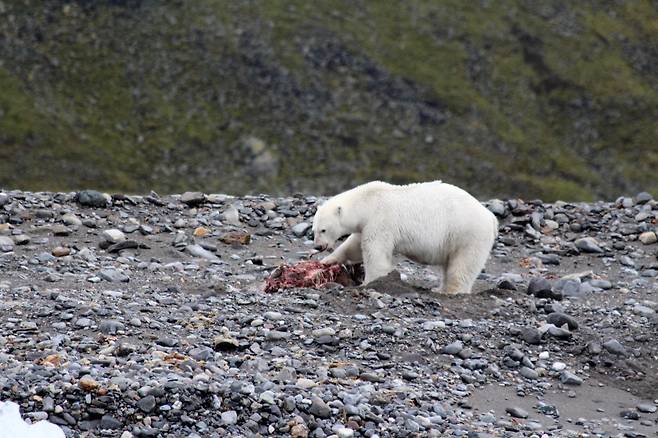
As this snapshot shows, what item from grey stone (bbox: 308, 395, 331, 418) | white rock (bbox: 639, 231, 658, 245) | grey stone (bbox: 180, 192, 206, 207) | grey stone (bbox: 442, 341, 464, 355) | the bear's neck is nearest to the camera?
grey stone (bbox: 308, 395, 331, 418)

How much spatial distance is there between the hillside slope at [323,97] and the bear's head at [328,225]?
60981 mm

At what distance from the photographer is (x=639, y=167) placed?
81500 millimetres

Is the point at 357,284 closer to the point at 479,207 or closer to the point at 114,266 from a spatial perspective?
the point at 479,207

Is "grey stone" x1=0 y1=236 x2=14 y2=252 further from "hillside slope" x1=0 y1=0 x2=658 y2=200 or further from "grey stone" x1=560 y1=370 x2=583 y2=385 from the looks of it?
"hillside slope" x1=0 y1=0 x2=658 y2=200

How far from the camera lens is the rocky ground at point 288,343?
859 cm

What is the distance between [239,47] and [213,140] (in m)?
10.5

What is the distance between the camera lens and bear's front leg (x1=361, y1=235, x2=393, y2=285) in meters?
13.9

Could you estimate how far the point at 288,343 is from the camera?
10.7m

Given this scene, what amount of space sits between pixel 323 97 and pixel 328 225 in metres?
69.9

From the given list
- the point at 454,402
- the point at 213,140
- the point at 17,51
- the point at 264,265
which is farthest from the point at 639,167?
the point at 454,402

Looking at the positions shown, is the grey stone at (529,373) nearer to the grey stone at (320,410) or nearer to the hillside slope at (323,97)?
the grey stone at (320,410)

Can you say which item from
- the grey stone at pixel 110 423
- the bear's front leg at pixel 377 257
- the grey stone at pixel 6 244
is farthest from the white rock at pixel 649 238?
the grey stone at pixel 110 423

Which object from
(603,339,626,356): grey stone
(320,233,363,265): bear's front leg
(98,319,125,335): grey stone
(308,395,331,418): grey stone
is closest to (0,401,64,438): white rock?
(308,395,331,418): grey stone

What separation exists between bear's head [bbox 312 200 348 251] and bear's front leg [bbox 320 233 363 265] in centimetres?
23
